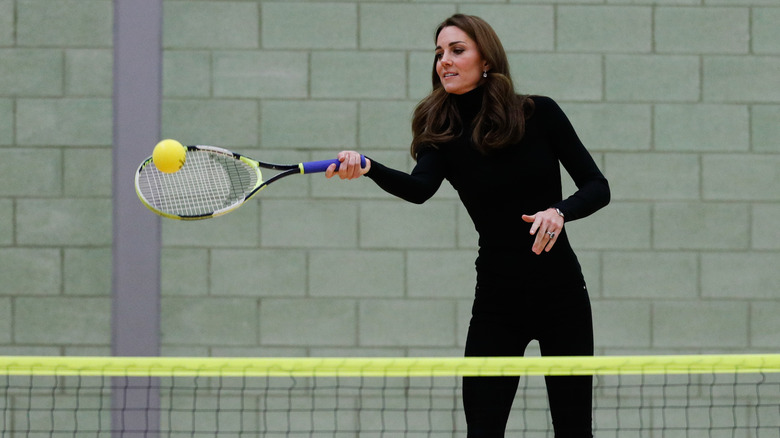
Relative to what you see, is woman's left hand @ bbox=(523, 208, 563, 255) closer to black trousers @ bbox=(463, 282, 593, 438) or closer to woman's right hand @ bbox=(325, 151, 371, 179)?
black trousers @ bbox=(463, 282, 593, 438)

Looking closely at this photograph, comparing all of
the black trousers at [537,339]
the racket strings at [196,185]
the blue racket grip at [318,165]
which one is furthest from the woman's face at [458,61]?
the racket strings at [196,185]

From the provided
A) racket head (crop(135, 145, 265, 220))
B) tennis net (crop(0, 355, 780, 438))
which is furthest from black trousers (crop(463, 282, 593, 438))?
tennis net (crop(0, 355, 780, 438))

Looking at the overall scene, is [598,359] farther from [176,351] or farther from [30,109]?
[30,109]

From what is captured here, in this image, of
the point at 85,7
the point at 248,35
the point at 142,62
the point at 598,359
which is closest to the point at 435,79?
the point at 598,359

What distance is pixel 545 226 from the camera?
7.42 ft

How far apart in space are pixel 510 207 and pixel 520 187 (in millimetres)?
64

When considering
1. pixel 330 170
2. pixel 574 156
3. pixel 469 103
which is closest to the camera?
pixel 330 170

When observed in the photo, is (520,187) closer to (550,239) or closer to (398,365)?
(550,239)

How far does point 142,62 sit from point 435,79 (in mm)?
1948

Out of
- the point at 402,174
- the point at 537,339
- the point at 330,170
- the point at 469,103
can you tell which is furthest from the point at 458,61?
the point at 537,339

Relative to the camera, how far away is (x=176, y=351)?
4113 mm

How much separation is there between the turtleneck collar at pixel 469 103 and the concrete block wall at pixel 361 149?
1.47m

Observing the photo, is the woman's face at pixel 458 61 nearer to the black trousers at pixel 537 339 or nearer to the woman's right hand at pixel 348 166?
the woman's right hand at pixel 348 166

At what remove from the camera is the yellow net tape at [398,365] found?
7.48ft
